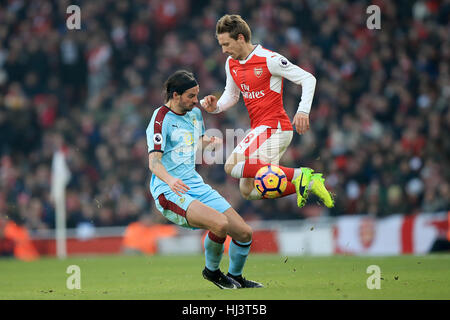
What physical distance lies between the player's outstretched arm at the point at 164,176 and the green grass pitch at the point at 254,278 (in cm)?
98

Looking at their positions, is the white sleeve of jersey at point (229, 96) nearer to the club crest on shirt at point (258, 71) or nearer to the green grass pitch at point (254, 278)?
the club crest on shirt at point (258, 71)

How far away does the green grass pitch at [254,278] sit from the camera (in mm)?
7004

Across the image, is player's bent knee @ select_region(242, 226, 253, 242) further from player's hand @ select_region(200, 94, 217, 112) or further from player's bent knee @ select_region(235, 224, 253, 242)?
player's hand @ select_region(200, 94, 217, 112)

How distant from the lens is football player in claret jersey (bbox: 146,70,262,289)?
750 cm

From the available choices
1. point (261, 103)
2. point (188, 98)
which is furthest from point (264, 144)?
point (188, 98)

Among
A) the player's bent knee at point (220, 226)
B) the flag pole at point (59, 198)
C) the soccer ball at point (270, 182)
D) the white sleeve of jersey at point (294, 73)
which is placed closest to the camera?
the player's bent knee at point (220, 226)

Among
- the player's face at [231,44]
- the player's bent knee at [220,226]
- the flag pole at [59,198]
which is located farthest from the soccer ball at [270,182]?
the flag pole at [59,198]

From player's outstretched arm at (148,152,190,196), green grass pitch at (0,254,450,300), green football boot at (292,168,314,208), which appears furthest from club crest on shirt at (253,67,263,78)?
green grass pitch at (0,254,450,300)

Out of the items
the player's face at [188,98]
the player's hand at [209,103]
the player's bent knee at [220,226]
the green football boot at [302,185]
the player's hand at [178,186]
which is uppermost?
the player's face at [188,98]

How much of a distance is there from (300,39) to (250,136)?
34.2ft

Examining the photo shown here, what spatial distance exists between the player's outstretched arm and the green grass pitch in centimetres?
98

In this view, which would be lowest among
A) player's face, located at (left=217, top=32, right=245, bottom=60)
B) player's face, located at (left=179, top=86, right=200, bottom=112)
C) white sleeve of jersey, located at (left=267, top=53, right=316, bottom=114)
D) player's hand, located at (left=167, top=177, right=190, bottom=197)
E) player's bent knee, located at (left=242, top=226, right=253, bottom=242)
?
player's bent knee, located at (left=242, top=226, right=253, bottom=242)

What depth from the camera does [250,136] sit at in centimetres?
826
